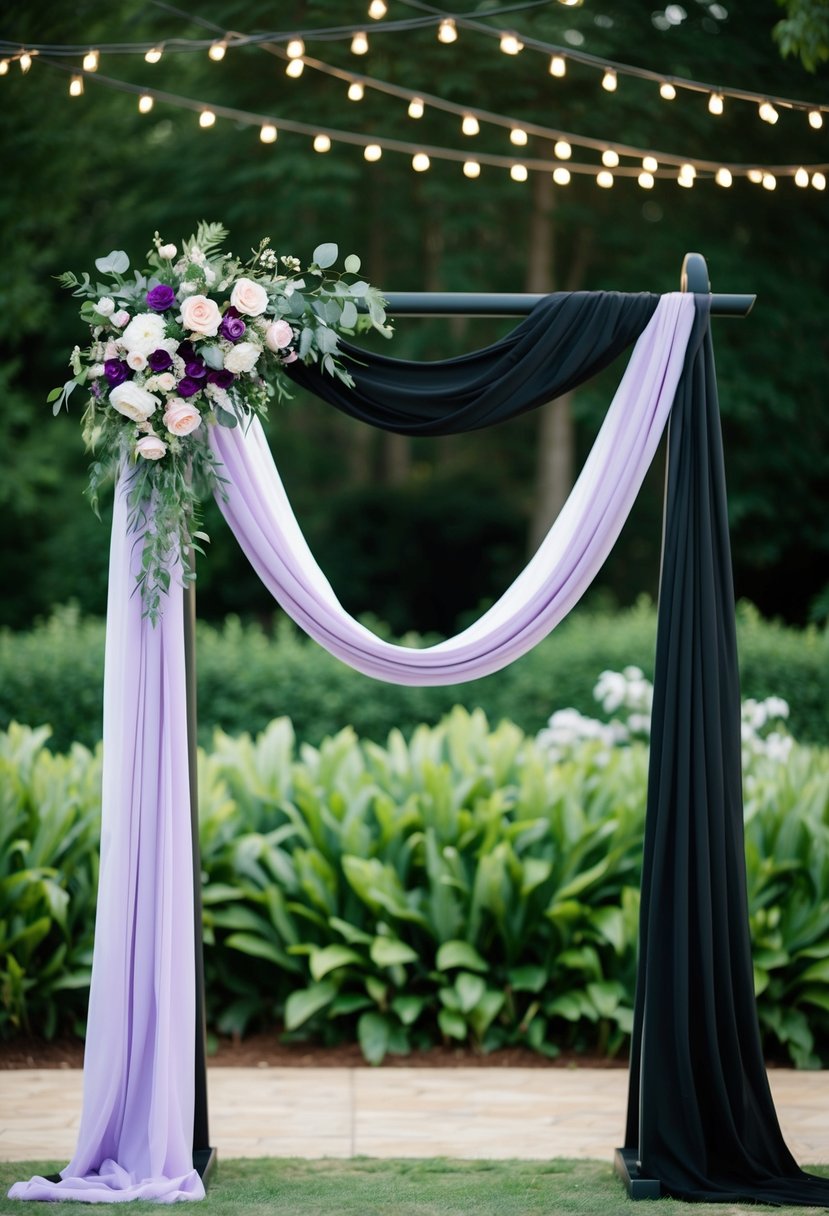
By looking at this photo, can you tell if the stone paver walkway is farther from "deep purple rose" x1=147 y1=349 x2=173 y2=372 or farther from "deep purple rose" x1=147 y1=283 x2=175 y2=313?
"deep purple rose" x1=147 y1=283 x2=175 y2=313

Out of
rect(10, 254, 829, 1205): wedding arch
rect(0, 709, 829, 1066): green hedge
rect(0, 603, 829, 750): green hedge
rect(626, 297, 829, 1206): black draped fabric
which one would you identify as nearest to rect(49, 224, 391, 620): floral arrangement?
rect(10, 254, 829, 1205): wedding arch

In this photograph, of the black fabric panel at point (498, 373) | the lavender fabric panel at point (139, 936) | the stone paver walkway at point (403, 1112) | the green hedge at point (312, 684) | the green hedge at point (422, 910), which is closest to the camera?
the lavender fabric panel at point (139, 936)

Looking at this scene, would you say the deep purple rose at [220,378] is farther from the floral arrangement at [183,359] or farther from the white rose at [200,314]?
the white rose at [200,314]

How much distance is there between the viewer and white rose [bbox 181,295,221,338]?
12.0 feet

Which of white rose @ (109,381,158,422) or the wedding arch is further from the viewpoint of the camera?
the wedding arch

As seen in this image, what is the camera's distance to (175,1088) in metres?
3.72

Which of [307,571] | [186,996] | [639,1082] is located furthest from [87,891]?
[639,1082]

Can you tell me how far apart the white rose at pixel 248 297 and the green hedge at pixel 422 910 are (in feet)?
8.05

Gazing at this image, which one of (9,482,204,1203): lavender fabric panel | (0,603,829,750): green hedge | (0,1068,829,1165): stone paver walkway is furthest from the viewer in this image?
(0,603,829,750): green hedge

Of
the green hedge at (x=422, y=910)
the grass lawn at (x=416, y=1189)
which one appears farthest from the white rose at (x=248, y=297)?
the grass lawn at (x=416, y=1189)

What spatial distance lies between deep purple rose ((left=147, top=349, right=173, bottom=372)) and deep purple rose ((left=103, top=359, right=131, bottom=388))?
9cm

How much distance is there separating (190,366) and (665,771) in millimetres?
1895

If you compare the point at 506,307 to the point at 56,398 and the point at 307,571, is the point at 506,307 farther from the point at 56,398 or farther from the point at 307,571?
the point at 56,398

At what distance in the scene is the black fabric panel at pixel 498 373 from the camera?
3.97 m
